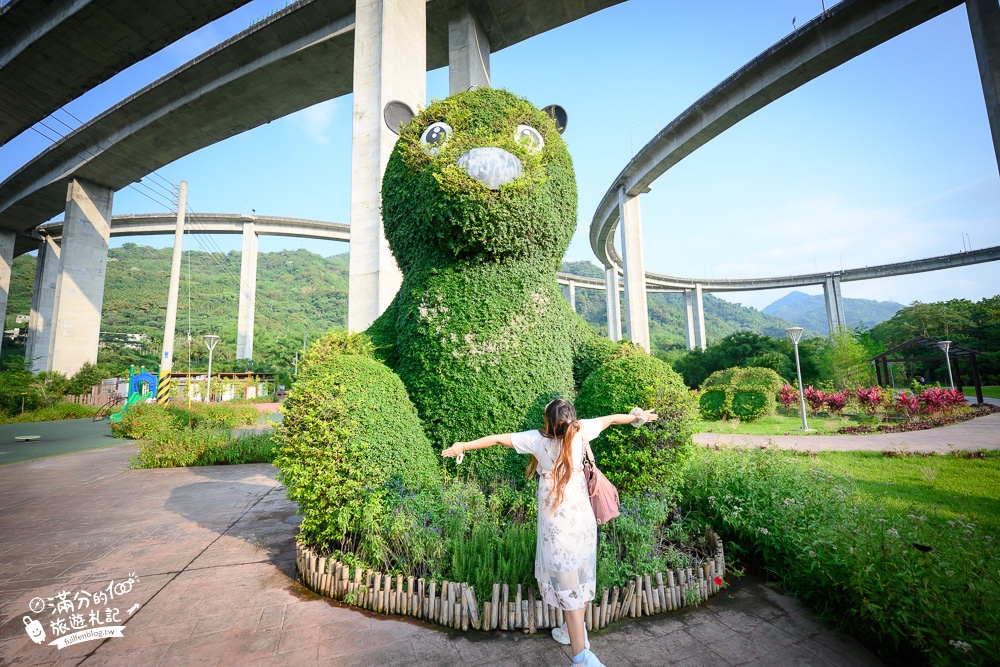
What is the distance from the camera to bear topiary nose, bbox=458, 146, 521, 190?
10.4 ft

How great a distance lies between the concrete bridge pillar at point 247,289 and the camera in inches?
1289

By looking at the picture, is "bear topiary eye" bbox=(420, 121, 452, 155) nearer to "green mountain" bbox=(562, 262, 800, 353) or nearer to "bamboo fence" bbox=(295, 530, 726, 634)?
"bamboo fence" bbox=(295, 530, 726, 634)

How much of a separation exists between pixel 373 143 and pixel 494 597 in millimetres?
9156

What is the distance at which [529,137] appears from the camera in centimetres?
346

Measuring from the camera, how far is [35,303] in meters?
28.9

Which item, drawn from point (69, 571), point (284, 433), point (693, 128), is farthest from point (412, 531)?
point (693, 128)

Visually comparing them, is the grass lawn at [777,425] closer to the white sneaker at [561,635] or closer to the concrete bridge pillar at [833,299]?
the white sneaker at [561,635]

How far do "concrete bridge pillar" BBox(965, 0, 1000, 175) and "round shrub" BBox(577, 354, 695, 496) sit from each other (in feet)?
37.5

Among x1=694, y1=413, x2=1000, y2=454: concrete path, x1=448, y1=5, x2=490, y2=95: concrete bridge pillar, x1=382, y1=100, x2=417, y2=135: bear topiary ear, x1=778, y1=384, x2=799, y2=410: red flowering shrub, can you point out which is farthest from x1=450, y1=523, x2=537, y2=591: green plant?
x1=778, y1=384, x2=799, y2=410: red flowering shrub

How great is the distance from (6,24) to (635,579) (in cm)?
2319

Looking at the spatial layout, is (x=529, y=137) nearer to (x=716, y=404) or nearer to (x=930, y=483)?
(x=930, y=483)

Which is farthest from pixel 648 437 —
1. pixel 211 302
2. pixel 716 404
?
pixel 211 302

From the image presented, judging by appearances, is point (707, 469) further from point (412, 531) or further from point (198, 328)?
point (198, 328)

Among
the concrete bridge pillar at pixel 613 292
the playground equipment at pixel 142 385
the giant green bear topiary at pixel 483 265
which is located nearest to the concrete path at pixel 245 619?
the giant green bear topiary at pixel 483 265
